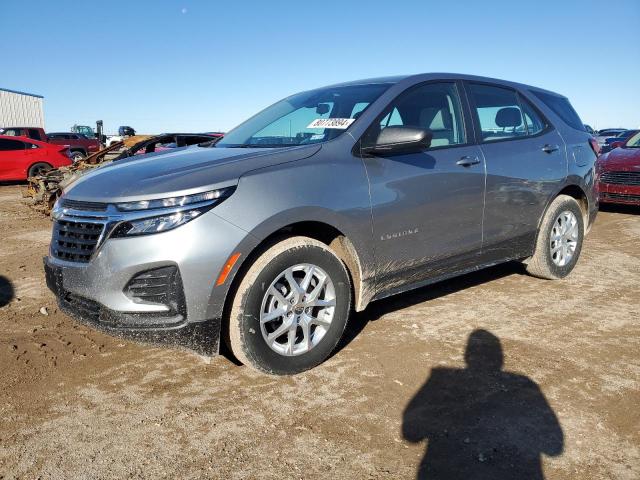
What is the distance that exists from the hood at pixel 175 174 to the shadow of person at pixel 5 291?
2.03 metres

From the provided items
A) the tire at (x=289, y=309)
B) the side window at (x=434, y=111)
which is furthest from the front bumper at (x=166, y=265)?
the side window at (x=434, y=111)

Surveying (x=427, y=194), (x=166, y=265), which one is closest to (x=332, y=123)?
(x=427, y=194)

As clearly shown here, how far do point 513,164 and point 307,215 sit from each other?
2.03 meters

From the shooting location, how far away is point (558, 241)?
4645 millimetres

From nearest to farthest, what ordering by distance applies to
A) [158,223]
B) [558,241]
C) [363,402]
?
[158,223] → [363,402] → [558,241]

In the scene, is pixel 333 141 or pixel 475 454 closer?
pixel 475 454

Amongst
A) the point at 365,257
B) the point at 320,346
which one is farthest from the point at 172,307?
the point at 365,257

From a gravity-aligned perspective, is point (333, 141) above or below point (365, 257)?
above

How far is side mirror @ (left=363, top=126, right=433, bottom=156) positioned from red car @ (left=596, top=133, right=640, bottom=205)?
6714mm

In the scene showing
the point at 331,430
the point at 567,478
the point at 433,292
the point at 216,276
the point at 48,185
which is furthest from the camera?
the point at 48,185

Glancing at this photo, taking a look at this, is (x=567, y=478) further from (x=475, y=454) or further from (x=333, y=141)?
(x=333, y=141)

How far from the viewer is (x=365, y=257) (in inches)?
123

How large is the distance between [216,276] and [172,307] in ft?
0.88

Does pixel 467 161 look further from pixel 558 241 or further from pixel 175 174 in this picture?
pixel 175 174
